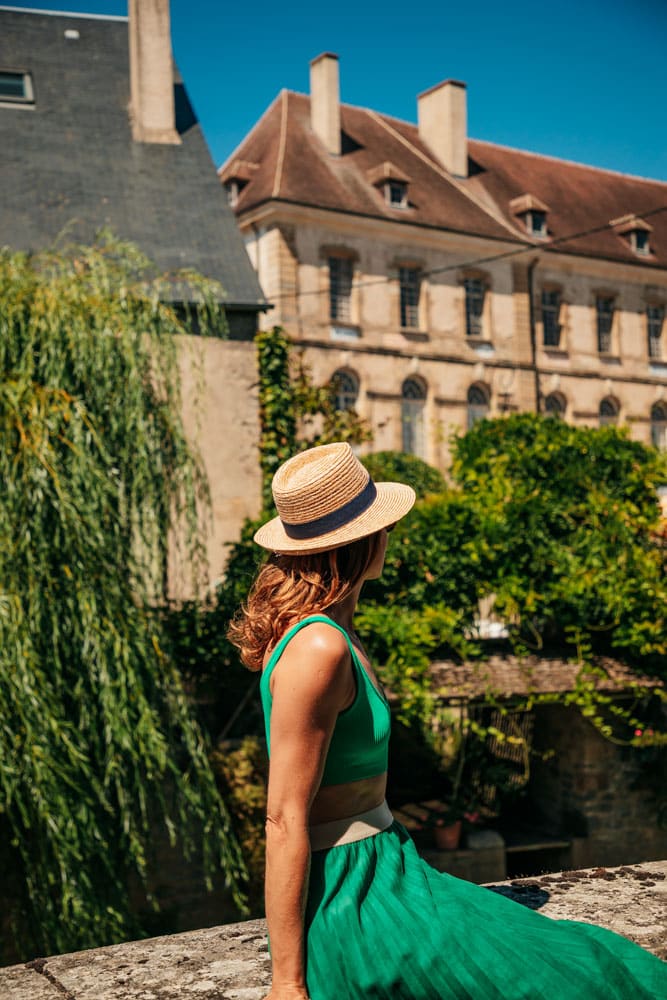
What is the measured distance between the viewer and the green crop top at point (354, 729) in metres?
2.07

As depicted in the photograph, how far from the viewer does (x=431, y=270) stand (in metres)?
25.5

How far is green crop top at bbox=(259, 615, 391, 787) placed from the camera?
2.07m

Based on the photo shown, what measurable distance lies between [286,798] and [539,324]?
2679 centimetres

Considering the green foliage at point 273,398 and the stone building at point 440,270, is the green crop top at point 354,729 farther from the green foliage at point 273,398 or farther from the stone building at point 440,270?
the stone building at point 440,270

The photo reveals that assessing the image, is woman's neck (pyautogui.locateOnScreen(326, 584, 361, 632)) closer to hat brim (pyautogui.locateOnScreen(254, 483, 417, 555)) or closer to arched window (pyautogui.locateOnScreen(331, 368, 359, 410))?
hat brim (pyautogui.locateOnScreen(254, 483, 417, 555))

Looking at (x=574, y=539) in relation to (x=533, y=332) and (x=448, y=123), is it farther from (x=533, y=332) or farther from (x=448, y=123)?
(x=448, y=123)

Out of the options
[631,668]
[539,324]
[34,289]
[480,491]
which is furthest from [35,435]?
[539,324]

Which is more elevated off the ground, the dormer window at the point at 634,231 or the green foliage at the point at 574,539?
Answer: the dormer window at the point at 634,231

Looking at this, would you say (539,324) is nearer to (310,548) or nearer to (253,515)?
(253,515)

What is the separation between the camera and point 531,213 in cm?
2820

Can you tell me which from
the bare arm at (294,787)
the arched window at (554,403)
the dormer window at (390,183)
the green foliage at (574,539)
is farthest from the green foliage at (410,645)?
the arched window at (554,403)

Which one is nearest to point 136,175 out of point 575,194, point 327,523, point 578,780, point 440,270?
point 578,780

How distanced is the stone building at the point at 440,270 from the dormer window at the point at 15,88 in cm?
855

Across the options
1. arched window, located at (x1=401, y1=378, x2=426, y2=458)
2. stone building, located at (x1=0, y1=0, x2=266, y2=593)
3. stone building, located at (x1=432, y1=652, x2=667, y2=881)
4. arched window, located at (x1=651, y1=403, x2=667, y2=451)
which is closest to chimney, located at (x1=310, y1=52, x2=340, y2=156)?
arched window, located at (x1=401, y1=378, x2=426, y2=458)
